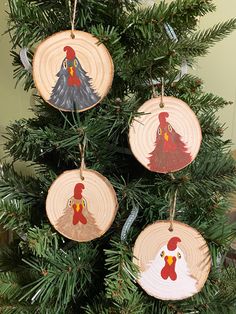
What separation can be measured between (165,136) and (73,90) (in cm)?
12

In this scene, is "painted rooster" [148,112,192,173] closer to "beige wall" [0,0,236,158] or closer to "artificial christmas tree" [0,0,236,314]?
"artificial christmas tree" [0,0,236,314]

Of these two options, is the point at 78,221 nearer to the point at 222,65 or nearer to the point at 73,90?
the point at 73,90

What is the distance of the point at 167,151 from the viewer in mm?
464

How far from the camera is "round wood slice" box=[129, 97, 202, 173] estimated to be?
0.46 m

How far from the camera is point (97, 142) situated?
1.62 feet

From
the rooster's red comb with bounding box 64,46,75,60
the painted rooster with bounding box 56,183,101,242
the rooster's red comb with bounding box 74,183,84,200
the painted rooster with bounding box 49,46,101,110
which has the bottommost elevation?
the painted rooster with bounding box 56,183,101,242

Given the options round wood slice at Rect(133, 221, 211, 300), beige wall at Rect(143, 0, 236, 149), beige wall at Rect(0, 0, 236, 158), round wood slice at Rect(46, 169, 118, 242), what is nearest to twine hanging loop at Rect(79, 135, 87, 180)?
round wood slice at Rect(46, 169, 118, 242)

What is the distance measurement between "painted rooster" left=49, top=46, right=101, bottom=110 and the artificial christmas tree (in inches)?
0.7

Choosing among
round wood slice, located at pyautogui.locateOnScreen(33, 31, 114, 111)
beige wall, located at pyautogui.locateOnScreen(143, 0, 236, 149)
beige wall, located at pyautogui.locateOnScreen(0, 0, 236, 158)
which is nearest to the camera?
round wood slice, located at pyautogui.locateOnScreen(33, 31, 114, 111)

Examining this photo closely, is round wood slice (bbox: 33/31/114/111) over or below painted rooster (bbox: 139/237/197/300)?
over

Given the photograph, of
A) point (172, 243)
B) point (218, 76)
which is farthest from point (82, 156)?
point (218, 76)

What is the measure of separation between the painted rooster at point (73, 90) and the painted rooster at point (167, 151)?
9 centimetres

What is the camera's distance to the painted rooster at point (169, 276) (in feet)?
1.57

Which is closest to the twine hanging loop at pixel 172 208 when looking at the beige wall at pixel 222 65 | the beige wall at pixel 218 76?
the beige wall at pixel 218 76
